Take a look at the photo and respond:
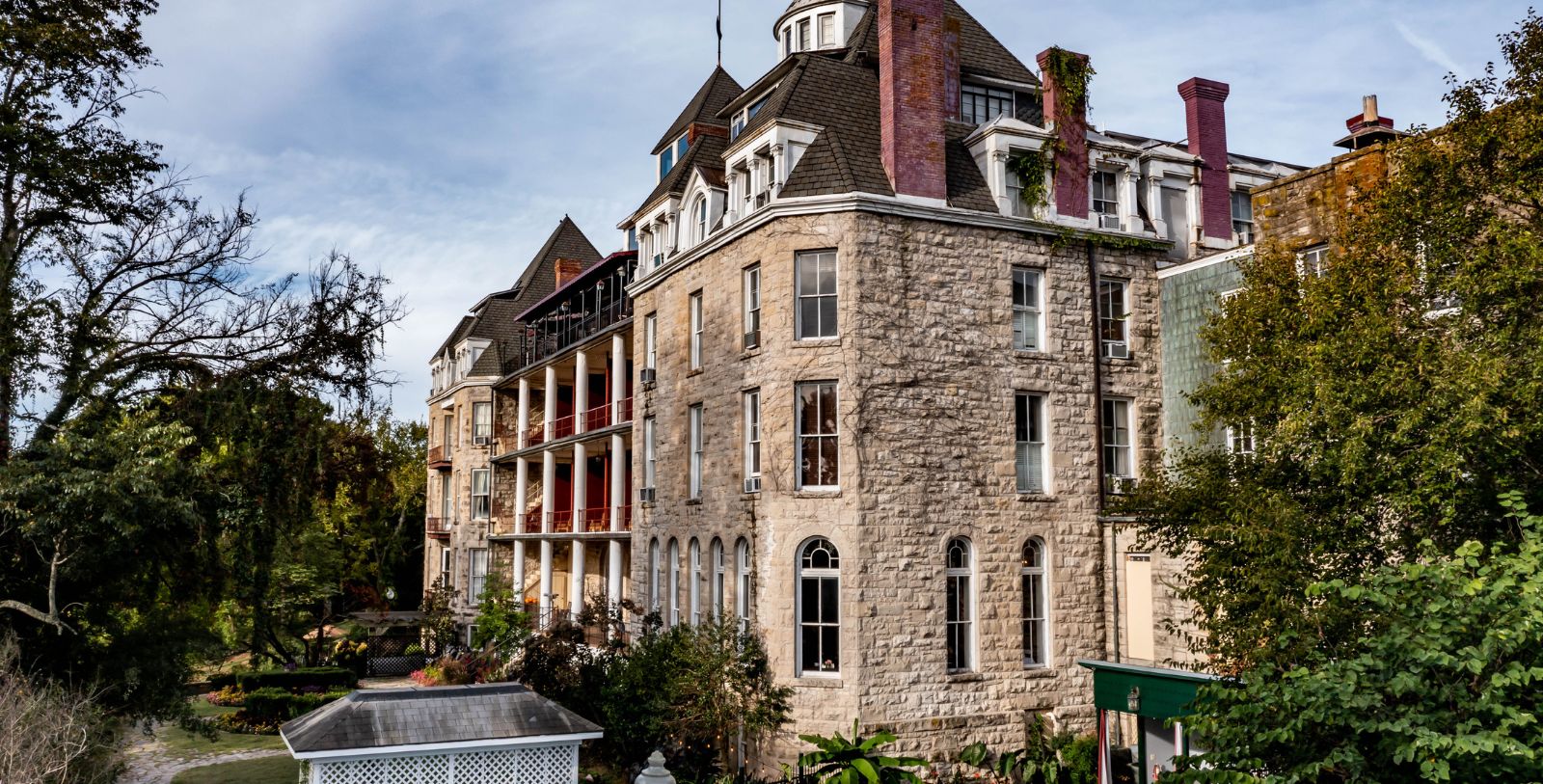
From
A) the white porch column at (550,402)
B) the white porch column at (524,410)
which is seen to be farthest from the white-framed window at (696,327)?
the white porch column at (524,410)

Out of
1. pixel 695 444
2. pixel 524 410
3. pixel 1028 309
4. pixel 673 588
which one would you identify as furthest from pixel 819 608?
pixel 524 410

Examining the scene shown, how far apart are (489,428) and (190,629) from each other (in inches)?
Result: 1044

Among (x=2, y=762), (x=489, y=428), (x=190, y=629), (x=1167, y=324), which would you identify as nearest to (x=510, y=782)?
(x=2, y=762)

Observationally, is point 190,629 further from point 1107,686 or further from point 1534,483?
point 1534,483

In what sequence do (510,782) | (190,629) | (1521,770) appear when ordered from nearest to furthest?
(1521,770) < (510,782) < (190,629)

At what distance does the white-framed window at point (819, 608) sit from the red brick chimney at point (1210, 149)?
12124mm

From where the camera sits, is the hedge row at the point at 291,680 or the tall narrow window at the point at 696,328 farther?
the hedge row at the point at 291,680

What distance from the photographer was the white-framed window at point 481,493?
45.3 meters

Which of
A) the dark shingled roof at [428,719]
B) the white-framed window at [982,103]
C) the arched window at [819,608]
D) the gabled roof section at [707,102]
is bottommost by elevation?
the dark shingled roof at [428,719]

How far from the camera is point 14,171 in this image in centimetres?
1627

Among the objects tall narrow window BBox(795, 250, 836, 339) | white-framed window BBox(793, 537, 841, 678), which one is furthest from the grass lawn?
tall narrow window BBox(795, 250, 836, 339)

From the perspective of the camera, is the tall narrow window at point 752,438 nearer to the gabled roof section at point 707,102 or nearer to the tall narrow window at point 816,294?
the tall narrow window at point 816,294

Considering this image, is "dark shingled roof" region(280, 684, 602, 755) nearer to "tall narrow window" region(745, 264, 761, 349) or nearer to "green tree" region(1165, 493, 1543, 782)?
"green tree" region(1165, 493, 1543, 782)

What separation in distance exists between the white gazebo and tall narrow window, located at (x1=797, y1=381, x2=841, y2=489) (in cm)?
751
